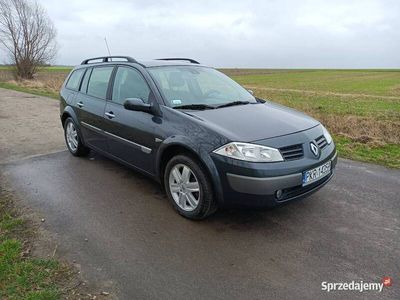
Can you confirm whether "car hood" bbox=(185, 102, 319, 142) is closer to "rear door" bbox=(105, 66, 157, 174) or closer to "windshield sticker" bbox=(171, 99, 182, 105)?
"windshield sticker" bbox=(171, 99, 182, 105)

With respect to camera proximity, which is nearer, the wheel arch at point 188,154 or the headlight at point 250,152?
the headlight at point 250,152

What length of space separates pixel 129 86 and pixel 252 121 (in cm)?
175

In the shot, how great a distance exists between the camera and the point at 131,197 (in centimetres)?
434

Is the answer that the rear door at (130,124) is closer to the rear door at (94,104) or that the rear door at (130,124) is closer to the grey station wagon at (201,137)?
the grey station wagon at (201,137)

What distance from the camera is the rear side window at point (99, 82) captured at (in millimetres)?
4969

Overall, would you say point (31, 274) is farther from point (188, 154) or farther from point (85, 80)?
point (85, 80)

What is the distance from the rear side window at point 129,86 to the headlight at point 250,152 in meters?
1.36

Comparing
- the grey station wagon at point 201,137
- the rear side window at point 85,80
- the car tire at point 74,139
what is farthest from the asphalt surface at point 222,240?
the rear side window at point 85,80

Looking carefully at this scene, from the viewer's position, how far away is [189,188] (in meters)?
3.66

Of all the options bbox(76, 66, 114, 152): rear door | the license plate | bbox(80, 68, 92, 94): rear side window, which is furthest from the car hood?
bbox(80, 68, 92, 94): rear side window

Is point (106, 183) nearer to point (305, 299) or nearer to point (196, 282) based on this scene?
point (196, 282)

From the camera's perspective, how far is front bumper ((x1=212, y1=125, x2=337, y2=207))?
319 cm

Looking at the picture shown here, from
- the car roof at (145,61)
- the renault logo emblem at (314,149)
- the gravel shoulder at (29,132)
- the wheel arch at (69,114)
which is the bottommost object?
the gravel shoulder at (29,132)

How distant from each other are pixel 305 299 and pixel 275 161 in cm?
120
